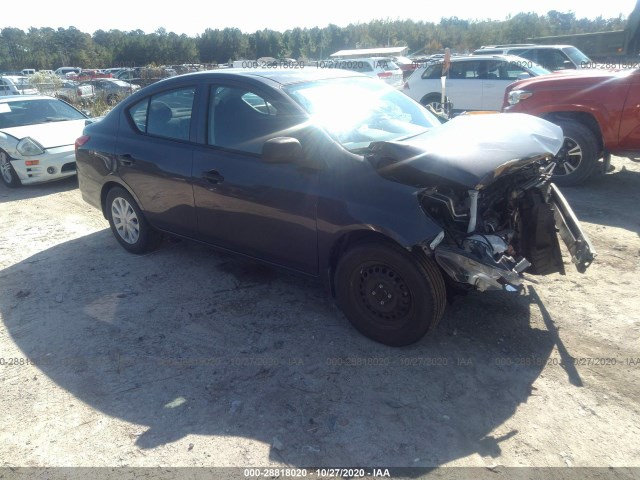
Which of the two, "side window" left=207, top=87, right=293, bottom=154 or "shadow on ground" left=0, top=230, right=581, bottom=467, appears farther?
"side window" left=207, top=87, right=293, bottom=154

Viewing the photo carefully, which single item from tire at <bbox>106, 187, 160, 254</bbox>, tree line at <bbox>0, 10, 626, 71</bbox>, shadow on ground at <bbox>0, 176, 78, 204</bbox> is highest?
tree line at <bbox>0, 10, 626, 71</bbox>

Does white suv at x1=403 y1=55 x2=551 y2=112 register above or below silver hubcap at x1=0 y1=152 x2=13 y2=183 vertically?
above

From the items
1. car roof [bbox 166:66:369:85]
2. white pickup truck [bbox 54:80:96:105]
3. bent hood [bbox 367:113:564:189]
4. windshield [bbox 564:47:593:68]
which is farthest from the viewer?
white pickup truck [bbox 54:80:96:105]

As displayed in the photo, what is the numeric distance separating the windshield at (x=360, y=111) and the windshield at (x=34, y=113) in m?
6.52

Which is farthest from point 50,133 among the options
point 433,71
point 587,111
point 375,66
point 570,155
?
point 375,66

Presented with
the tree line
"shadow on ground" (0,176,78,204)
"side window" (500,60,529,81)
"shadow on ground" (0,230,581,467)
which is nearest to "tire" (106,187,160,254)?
"shadow on ground" (0,230,581,467)

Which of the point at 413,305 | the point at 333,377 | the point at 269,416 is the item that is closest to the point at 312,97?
the point at 413,305

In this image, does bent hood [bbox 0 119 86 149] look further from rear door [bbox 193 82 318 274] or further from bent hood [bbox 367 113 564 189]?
bent hood [bbox 367 113 564 189]

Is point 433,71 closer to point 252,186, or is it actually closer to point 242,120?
point 242,120

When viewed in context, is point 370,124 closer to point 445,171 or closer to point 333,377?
point 445,171

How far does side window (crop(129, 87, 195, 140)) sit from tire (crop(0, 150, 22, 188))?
4.15m

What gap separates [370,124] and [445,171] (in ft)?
3.54

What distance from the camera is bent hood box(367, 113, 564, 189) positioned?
117 inches

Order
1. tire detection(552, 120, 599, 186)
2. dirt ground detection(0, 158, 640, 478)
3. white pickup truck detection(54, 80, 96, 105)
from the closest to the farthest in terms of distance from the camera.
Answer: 1. dirt ground detection(0, 158, 640, 478)
2. tire detection(552, 120, 599, 186)
3. white pickup truck detection(54, 80, 96, 105)
